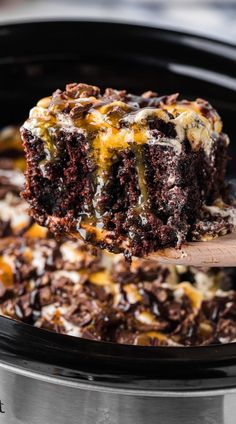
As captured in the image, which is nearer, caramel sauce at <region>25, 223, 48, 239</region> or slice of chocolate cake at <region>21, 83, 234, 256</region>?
slice of chocolate cake at <region>21, 83, 234, 256</region>

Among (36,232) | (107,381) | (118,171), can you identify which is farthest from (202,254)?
(36,232)

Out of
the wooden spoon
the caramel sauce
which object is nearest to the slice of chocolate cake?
the wooden spoon

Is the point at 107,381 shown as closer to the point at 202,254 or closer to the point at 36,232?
the point at 202,254

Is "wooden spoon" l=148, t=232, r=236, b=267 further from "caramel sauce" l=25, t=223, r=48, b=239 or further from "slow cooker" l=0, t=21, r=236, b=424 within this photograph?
"caramel sauce" l=25, t=223, r=48, b=239

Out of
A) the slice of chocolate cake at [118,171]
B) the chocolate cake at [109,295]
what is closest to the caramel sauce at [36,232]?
the chocolate cake at [109,295]

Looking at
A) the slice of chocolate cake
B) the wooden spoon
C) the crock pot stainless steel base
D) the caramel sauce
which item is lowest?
the crock pot stainless steel base

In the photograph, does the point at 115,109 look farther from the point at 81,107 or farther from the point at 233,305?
the point at 233,305

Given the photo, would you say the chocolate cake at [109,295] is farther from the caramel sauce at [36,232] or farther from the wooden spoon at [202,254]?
the wooden spoon at [202,254]
